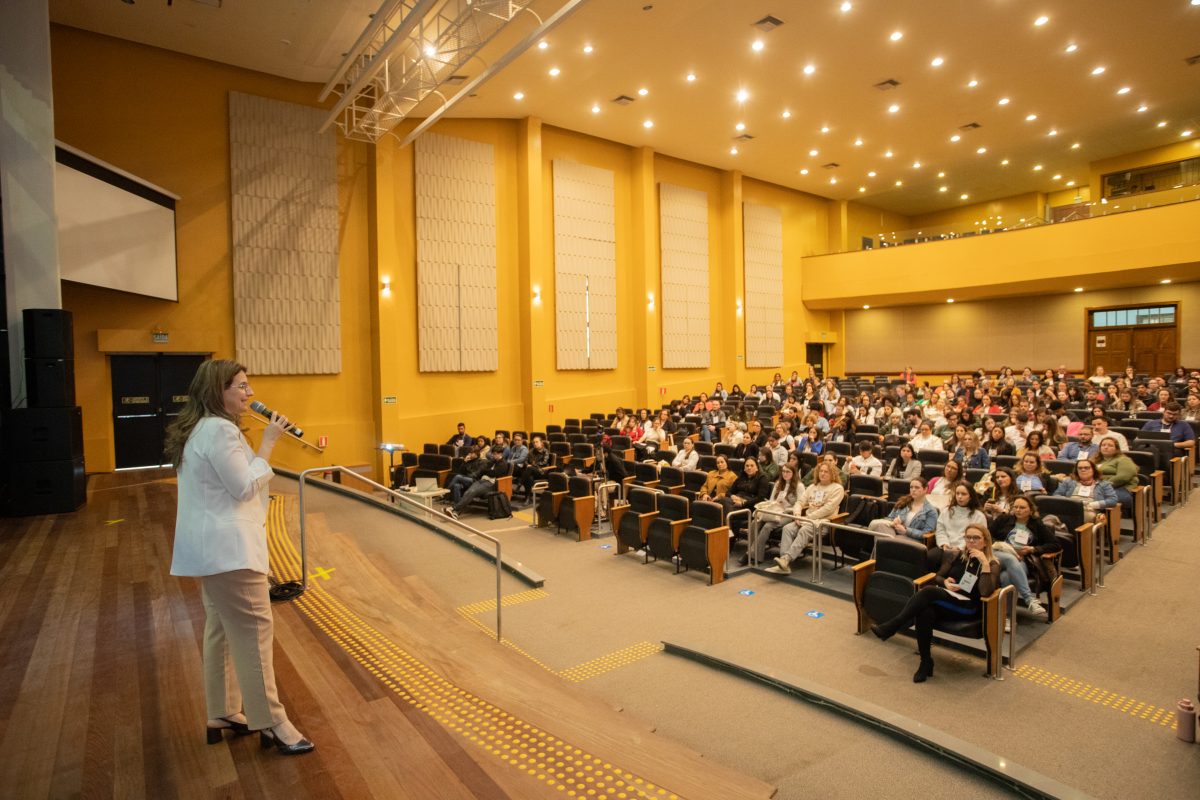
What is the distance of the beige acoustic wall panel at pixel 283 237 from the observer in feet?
35.6

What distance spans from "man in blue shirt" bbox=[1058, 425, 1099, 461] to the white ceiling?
727 cm

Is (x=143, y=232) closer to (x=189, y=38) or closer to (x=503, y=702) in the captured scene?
(x=189, y=38)

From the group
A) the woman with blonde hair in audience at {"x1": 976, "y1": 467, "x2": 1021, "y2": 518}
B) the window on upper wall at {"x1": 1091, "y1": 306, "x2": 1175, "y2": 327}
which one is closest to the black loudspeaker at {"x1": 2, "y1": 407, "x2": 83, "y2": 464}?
the woman with blonde hair in audience at {"x1": 976, "y1": 467, "x2": 1021, "y2": 518}

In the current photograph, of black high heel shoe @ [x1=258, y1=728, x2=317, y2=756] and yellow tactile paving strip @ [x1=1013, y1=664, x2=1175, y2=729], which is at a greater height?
black high heel shoe @ [x1=258, y1=728, x2=317, y2=756]

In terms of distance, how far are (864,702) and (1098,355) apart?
62.9 feet

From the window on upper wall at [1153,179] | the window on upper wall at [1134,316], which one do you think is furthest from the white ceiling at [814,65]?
the window on upper wall at [1134,316]

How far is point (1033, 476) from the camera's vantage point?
251 inches

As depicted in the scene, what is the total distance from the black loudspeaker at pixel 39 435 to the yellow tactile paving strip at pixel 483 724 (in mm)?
4079

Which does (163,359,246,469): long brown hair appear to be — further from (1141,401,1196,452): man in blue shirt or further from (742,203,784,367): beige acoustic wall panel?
(742,203,784,367): beige acoustic wall panel

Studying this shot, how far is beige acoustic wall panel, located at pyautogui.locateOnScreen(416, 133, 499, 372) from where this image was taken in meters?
12.8

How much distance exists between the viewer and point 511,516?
929 cm

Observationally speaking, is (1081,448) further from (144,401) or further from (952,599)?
(144,401)

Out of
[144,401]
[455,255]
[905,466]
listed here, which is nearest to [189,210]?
[144,401]

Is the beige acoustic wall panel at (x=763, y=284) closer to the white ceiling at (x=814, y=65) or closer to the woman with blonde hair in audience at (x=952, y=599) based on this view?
the white ceiling at (x=814, y=65)
